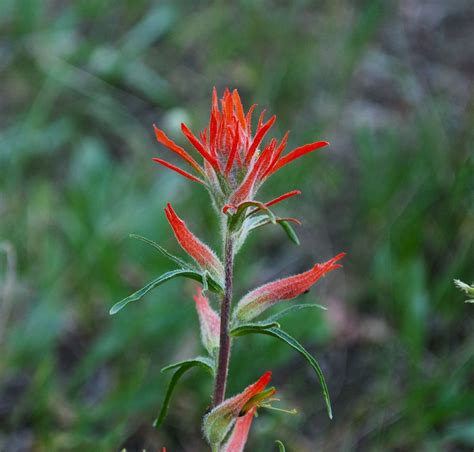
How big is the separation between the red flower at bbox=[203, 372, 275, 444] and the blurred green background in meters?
0.69

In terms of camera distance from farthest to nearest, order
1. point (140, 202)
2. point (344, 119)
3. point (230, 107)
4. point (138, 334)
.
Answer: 1. point (344, 119)
2. point (140, 202)
3. point (138, 334)
4. point (230, 107)

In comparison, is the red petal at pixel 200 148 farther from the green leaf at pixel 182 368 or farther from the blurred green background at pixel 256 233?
the blurred green background at pixel 256 233

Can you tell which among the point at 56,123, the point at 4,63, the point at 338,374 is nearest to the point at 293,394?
the point at 338,374

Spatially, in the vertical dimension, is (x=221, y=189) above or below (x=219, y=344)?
above

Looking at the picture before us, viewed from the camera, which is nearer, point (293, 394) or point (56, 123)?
point (293, 394)

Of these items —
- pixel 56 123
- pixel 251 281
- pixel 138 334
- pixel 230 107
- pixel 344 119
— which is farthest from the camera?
pixel 344 119

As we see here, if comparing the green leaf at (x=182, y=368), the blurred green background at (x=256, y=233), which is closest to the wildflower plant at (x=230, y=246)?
the green leaf at (x=182, y=368)

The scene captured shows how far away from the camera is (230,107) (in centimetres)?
133

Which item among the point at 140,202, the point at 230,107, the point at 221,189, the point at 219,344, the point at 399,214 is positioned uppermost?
the point at 230,107

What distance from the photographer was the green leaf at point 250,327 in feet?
4.18

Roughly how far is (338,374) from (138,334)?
2.75 feet

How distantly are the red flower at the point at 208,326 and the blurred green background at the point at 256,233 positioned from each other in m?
0.69

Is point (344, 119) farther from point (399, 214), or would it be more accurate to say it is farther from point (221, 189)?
point (221, 189)

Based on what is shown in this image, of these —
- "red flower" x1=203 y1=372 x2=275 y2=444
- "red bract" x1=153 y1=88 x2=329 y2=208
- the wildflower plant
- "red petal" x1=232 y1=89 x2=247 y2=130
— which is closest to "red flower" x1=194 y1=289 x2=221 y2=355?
the wildflower plant
